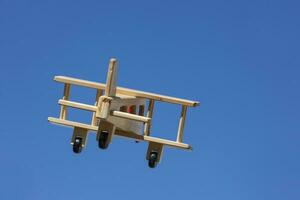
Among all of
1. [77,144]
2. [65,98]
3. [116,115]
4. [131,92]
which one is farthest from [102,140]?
[65,98]

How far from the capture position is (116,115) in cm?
1094

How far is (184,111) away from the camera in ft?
40.8

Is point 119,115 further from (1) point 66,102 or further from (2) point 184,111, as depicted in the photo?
(2) point 184,111

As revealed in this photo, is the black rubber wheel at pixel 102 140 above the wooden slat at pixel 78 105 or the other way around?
the other way around

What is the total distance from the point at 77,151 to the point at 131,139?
825 millimetres

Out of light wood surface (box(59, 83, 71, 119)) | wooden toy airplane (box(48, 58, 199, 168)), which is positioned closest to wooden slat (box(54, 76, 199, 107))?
wooden toy airplane (box(48, 58, 199, 168))

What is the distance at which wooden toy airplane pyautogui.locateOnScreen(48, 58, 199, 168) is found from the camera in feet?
35.7

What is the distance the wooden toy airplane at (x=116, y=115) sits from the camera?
10891 mm

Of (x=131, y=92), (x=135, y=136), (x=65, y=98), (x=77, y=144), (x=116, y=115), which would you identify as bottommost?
(x=77, y=144)

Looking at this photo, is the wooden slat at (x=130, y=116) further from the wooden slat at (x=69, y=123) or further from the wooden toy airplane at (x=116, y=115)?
the wooden slat at (x=69, y=123)

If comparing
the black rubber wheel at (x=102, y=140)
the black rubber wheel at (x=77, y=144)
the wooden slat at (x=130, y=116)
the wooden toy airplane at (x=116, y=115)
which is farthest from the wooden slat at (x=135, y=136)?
the wooden slat at (x=130, y=116)

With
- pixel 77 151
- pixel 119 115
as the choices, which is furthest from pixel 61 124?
pixel 119 115

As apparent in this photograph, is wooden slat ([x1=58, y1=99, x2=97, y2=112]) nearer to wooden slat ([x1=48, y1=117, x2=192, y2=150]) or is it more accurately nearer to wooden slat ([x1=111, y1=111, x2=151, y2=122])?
wooden slat ([x1=111, y1=111, x2=151, y2=122])

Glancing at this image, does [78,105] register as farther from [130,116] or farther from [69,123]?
[130,116]
